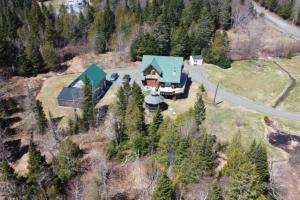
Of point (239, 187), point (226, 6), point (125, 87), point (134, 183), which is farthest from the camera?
point (226, 6)

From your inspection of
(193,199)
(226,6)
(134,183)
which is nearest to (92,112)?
(134,183)

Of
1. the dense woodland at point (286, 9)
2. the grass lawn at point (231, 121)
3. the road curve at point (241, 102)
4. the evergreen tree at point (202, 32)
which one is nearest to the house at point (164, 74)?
the grass lawn at point (231, 121)

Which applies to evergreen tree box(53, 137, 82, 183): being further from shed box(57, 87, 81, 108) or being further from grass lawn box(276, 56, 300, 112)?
grass lawn box(276, 56, 300, 112)

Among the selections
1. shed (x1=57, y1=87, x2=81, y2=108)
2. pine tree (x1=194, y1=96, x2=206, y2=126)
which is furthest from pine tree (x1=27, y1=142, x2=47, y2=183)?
pine tree (x1=194, y1=96, x2=206, y2=126)

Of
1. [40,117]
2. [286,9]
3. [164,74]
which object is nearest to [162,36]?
[164,74]

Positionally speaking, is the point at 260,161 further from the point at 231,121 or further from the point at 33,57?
the point at 33,57

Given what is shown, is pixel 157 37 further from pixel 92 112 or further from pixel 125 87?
pixel 92 112

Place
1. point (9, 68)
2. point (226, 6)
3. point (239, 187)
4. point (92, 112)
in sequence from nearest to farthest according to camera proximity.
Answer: point (239, 187)
point (92, 112)
point (9, 68)
point (226, 6)
